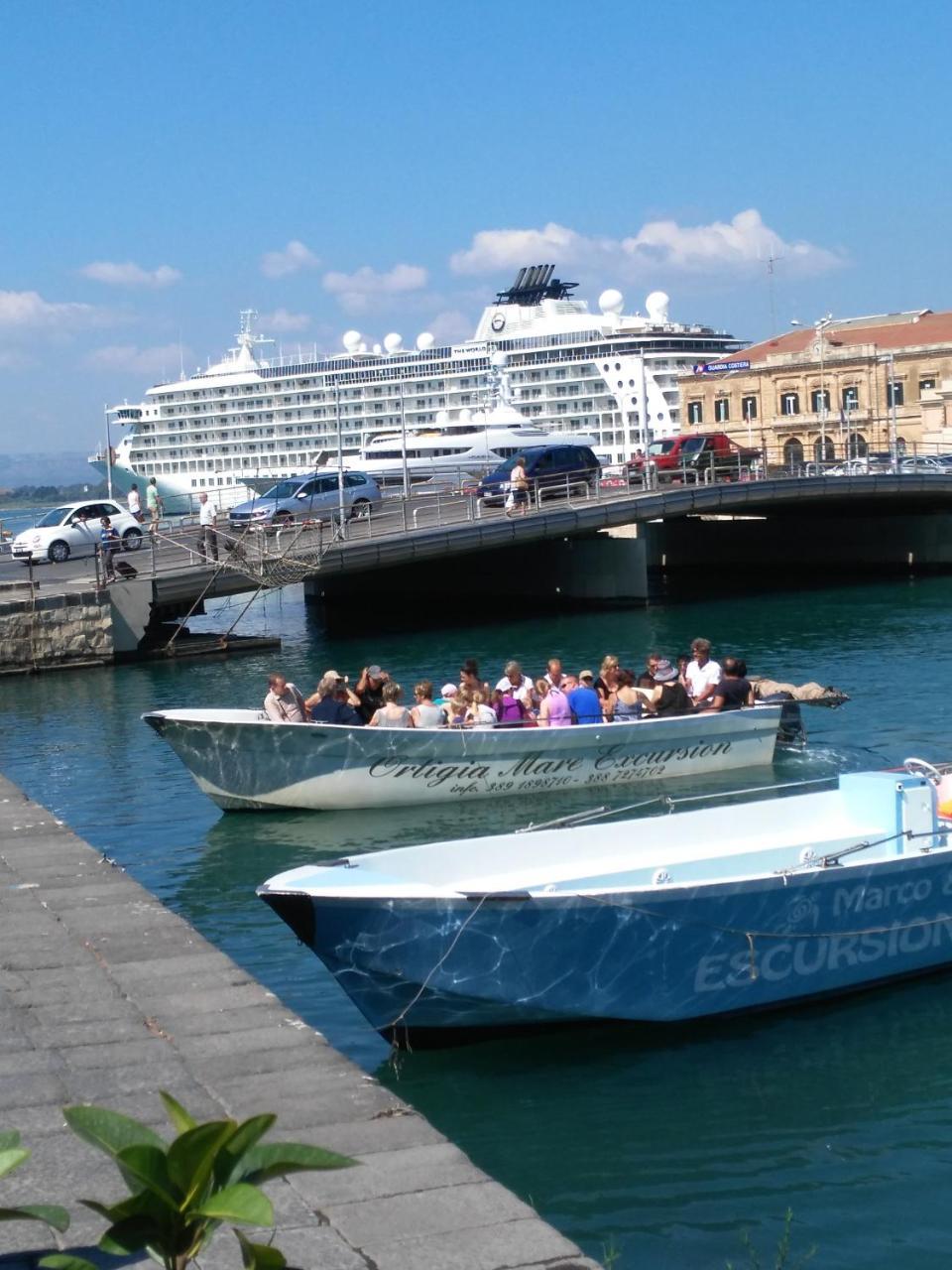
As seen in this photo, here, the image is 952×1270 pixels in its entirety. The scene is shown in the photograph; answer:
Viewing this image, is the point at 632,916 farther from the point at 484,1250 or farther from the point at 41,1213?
the point at 41,1213

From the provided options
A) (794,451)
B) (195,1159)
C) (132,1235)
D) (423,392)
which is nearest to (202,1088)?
(132,1235)

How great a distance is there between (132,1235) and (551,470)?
47.4m

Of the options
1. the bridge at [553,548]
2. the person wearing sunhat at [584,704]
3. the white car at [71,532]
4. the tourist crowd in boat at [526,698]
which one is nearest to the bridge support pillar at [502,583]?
the bridge at [553,548]

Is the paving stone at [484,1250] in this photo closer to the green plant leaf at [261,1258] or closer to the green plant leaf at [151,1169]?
the green plant leaf at [261,1258]

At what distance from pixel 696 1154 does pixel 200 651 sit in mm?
28917

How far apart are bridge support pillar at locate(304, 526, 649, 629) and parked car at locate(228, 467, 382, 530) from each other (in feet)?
7.15

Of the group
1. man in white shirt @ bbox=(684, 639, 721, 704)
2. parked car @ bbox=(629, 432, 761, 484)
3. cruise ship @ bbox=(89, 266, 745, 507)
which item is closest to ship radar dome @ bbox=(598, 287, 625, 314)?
cruise ship @ bbox=(89, 266, 745, 507)

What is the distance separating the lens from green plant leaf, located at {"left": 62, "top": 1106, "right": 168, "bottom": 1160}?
361 cm

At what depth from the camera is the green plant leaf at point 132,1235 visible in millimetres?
3564

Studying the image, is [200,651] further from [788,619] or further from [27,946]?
[27,946]

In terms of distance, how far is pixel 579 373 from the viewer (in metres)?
118

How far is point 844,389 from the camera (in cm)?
9675

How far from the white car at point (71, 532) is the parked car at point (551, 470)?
10.6 m

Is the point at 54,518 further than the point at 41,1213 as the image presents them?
Yes
